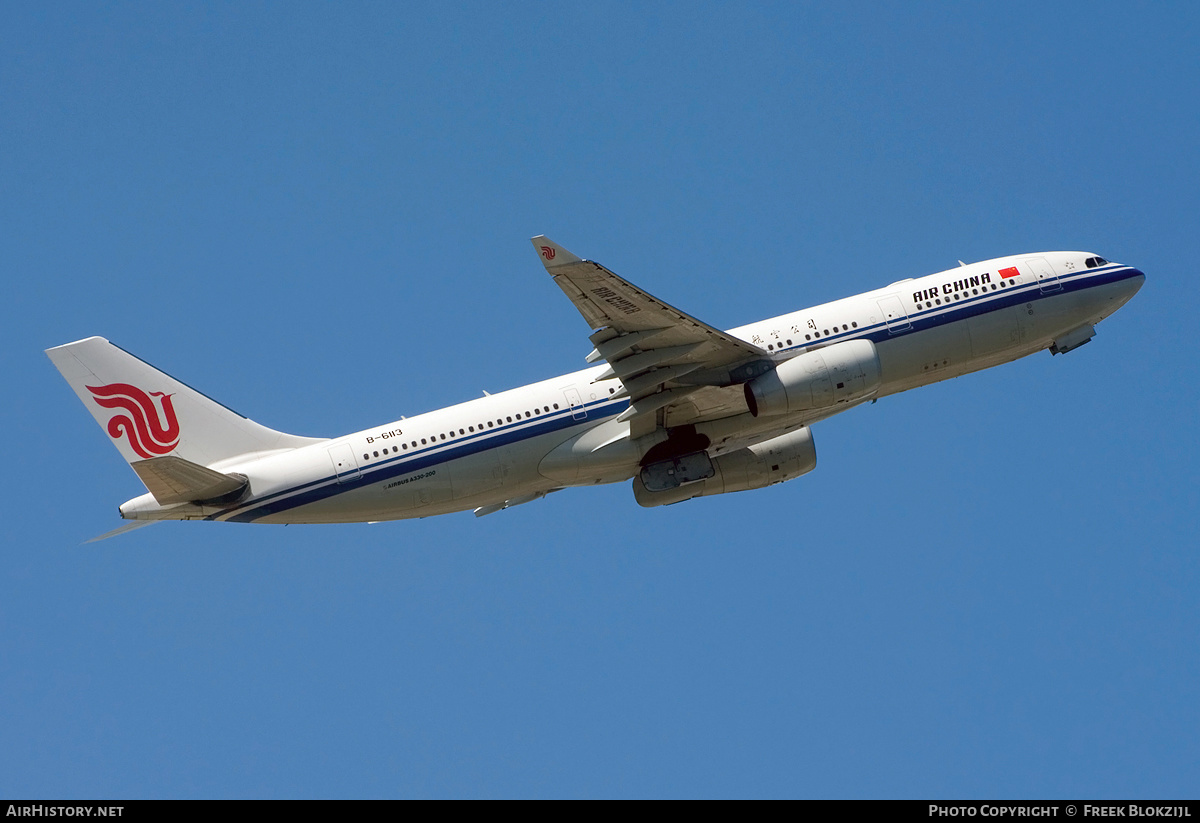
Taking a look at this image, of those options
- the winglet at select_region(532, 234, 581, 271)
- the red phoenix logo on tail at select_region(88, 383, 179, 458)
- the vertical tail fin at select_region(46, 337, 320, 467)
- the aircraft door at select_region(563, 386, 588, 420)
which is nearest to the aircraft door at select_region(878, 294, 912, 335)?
the aircraft door at select_region(563, 386, 588, 420)

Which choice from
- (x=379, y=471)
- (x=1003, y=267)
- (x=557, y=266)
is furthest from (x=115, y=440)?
(x=1003, y=267)

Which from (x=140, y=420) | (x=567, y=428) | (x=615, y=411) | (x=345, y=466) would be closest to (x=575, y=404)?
(x=567, y=428)

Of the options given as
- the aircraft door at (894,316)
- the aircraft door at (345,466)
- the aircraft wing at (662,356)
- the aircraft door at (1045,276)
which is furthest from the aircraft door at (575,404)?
the aircraft door at (1045,276)

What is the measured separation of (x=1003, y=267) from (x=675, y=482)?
41.5 ft

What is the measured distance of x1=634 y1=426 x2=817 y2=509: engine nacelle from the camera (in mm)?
41500

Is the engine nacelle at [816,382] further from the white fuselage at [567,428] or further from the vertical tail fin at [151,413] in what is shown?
the vertical tail fin at [151,413]

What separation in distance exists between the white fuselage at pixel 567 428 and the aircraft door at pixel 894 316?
43mm

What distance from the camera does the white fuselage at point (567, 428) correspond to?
38.0 m
